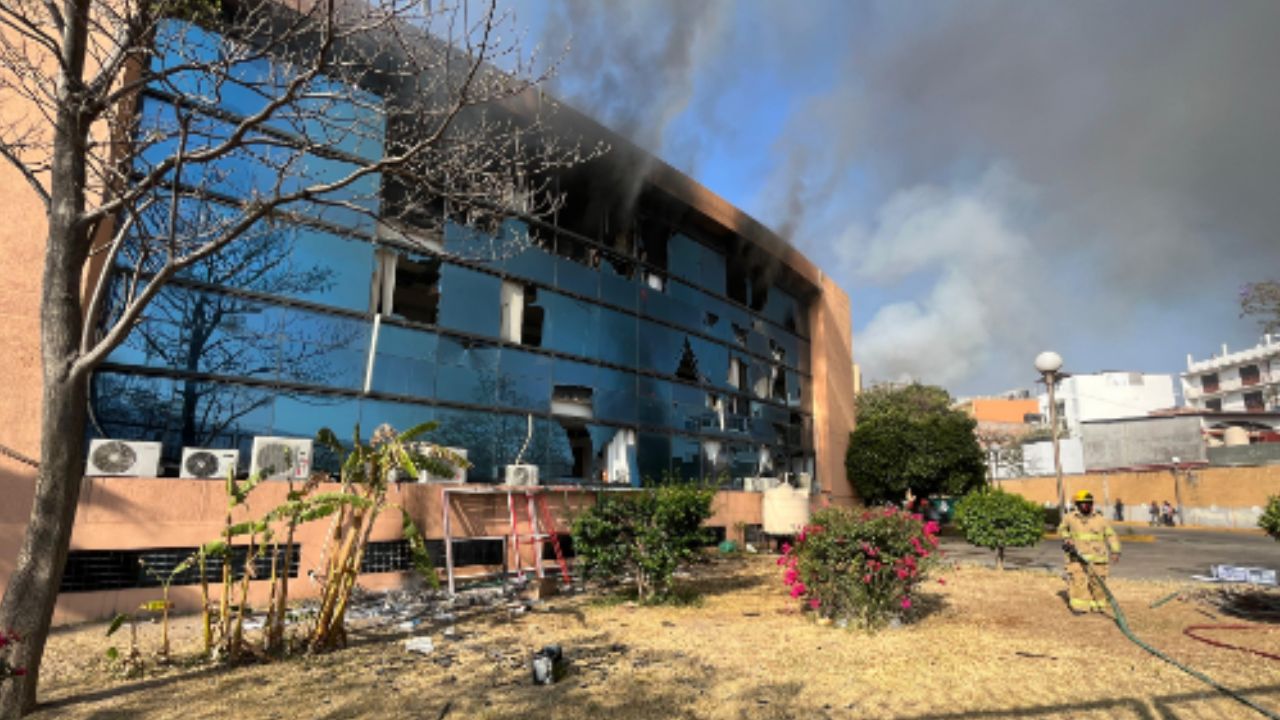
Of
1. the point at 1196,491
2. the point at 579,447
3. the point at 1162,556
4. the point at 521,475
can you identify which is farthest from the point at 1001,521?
the point at 1196,491

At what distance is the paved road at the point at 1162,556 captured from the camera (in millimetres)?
14219

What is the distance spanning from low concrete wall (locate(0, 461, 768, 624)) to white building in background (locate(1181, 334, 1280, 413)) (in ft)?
250

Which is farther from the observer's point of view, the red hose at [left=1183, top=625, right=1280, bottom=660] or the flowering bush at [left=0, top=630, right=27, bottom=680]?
the red hose at [left=1183, top=625, right=1280, bottom=660]

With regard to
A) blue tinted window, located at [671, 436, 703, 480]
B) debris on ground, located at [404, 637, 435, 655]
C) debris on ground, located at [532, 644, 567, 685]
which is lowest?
debris on ground, located at [404, 637, 435, 655]

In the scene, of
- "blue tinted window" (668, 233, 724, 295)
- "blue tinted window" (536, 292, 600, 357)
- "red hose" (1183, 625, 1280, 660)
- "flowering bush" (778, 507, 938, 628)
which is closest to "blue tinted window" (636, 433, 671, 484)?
"blue tinted window" (536, 292, 600, 357)

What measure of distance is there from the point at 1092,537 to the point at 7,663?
11.4 m

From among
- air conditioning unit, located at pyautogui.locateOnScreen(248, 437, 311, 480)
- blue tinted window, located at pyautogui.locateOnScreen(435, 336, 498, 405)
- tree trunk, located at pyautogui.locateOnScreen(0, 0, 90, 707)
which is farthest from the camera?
blue tinted window, located at pyautogui.locateOnScreen(435, 336, 498, 405)

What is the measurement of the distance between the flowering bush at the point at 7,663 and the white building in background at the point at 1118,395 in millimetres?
86845

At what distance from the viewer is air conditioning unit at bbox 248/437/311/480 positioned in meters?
9.61

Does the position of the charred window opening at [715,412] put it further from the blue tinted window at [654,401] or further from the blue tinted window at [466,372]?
the blue tinted window at [466,372]

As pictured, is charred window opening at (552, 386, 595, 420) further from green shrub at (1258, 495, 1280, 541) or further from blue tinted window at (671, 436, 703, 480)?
green shrub at (1258, 495, 1280, 541)

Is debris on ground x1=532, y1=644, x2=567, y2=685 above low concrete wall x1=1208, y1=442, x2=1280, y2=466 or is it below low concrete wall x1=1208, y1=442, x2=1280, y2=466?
below

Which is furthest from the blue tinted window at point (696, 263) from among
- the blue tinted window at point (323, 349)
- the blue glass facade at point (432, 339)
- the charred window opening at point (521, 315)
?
the blue tinted window at point (323, 349)

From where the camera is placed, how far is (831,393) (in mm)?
24375
